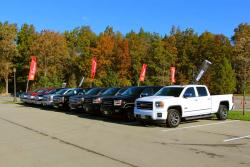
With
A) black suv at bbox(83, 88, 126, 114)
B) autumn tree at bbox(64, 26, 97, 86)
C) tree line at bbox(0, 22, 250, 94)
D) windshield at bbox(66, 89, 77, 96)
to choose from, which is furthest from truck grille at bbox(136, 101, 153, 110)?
autumn tree at bbox(64, 26, 97, 86)

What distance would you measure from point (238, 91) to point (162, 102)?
64.4 meters

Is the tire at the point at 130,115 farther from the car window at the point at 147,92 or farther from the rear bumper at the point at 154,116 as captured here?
the rear bumper at the point at 154,116

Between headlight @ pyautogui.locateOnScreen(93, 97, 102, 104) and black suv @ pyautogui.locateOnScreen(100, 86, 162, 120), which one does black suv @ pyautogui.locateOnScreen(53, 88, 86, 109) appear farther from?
black suv @ pyautogui.locateOnScreen(100, 86, 162, 120)

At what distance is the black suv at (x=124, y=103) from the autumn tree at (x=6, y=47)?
62.0 meters

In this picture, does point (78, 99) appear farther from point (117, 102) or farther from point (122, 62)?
point (122, 62)

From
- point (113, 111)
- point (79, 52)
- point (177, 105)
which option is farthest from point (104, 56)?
point (177, 105)

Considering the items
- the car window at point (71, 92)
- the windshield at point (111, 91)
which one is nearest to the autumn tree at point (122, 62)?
the car window at point (71, 92)

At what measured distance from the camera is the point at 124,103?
66.6 ft

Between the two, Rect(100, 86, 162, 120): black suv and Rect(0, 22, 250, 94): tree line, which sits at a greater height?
Rect(0, 22, 250, 94): tree line

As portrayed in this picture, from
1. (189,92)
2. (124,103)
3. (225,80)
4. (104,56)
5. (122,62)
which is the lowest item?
(124,103)

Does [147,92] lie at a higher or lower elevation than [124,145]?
higher

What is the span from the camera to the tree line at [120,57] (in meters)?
75.6

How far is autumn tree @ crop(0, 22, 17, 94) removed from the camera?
3127 inches

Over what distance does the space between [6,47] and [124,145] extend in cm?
7105
